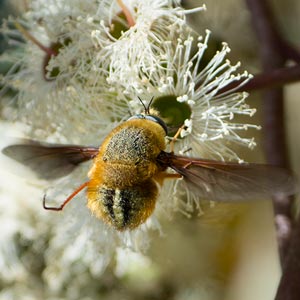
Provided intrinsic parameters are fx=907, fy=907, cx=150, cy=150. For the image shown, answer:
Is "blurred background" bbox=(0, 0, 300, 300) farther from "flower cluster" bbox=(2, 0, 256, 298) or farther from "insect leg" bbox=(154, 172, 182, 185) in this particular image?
"insect leg" bbox=(154, 172, 182, 185)

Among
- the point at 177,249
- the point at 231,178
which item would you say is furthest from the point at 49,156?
the point at 177,249

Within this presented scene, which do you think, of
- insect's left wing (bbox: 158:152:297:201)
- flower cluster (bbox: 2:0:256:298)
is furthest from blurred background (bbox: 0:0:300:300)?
insect's left wing (bbox: 158:152:297:201)

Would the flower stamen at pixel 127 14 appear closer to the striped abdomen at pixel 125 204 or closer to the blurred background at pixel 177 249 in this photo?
the blurred background at pixel 177 249

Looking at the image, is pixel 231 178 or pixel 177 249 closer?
pixel 231 178

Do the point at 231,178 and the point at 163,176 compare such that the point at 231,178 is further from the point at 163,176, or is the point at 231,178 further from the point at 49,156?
the point at 49,156

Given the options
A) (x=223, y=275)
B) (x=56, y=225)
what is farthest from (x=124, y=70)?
(x=223, y=275)

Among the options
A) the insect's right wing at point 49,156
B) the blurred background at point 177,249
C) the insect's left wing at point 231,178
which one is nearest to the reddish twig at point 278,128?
the blurred background at point 177,249

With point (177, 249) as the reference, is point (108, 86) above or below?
above
